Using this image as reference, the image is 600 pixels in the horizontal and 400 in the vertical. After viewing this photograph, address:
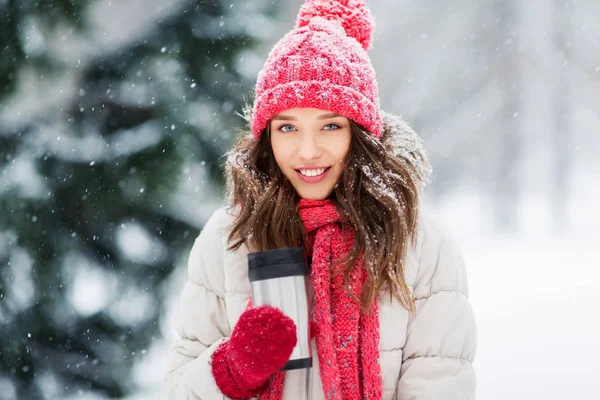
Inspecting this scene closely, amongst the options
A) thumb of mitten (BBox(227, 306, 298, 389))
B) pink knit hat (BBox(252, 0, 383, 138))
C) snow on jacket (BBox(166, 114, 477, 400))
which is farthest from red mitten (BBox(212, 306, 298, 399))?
pink knit hat (BBox(252, 0, 383, 138))

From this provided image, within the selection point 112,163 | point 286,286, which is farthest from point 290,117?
point 112,163

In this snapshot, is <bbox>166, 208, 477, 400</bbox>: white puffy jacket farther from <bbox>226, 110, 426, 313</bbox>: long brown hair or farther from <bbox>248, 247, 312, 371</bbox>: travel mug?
<bbox>248, 247, 312, 371</bbox>: travel mug

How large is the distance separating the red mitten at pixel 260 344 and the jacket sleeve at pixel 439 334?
1.25ft

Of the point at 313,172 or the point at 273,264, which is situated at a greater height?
the point at 313,172

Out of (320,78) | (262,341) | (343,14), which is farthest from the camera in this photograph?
(343,14)

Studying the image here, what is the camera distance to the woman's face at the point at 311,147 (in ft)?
4.67

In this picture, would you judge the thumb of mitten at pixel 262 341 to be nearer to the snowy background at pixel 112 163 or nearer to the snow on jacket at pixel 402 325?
the snow on jacket at pixel 402 325

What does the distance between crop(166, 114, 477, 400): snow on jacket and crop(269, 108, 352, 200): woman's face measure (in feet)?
0.59

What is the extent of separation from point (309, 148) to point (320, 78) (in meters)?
0.16

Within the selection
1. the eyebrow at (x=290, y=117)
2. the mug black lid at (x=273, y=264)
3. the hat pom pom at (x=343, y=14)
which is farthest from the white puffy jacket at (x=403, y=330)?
the hat pom pom at (x=343, y=14)

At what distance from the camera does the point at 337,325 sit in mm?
1447

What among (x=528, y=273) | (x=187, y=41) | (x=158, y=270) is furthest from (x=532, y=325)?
(x=187, y=41)

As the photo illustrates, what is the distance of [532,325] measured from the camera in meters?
3.73

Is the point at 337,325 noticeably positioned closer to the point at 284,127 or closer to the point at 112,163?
the point at 284,127
